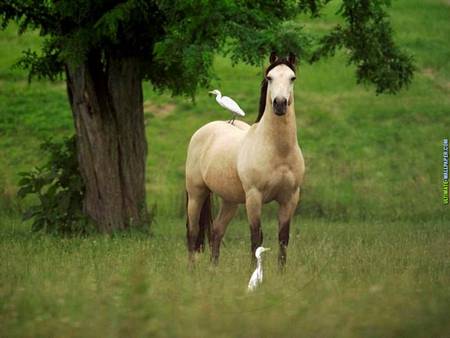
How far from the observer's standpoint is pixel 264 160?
12.2 m

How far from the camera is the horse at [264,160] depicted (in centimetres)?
1202

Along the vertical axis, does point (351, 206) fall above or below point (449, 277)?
below

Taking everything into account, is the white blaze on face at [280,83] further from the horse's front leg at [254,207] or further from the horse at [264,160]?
the horse's front leg at [254,207]

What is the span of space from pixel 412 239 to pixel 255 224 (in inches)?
196

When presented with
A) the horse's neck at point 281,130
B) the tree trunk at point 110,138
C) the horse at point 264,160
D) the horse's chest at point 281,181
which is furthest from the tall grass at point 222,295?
the tree trunk at point 110,138

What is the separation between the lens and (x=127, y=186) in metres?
19.4

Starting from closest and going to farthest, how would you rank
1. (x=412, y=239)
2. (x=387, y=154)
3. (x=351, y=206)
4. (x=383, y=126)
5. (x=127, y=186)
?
(x=412, y=239)
(x=127, y=186)
(x=351, y=206)
(x=387, y=154)
(x=383, y=126)

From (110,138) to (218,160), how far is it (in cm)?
591

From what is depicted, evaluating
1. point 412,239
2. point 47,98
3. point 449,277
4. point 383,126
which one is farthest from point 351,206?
point 449,277

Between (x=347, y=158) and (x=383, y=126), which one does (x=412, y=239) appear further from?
(x=383, y=126)

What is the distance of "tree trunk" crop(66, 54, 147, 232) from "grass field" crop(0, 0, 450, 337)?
1.37 metres

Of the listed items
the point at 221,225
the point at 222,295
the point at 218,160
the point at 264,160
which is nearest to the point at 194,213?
the point at 221,225

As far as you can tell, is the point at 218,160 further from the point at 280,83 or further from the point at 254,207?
the point at 280,83

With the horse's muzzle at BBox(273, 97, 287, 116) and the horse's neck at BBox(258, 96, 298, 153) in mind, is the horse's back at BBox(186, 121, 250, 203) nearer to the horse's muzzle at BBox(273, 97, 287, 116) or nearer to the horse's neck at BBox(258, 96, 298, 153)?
the horse's neck at BBox(258, 96, 298, 153)
